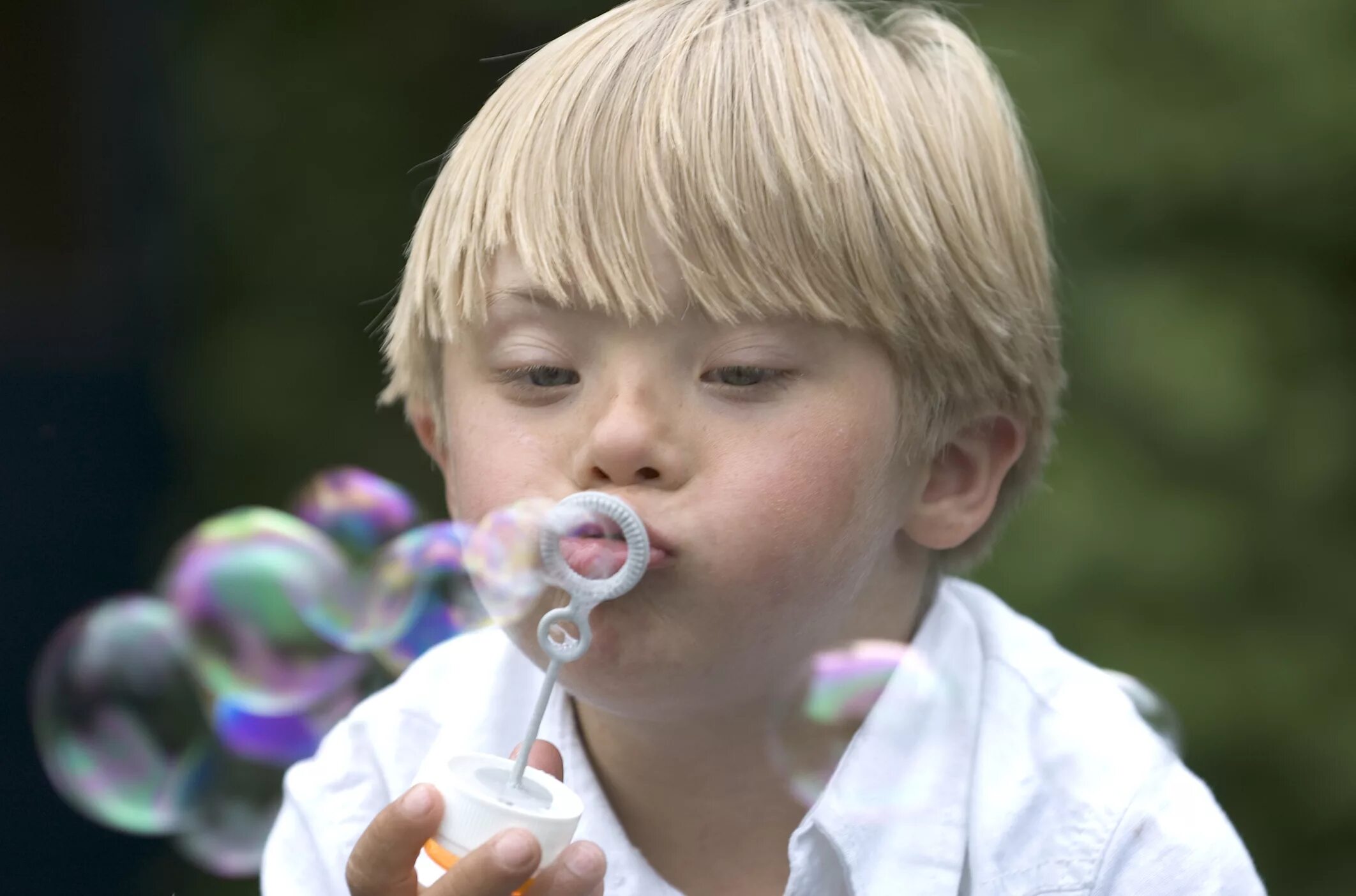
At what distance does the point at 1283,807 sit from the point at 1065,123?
45.4 inches

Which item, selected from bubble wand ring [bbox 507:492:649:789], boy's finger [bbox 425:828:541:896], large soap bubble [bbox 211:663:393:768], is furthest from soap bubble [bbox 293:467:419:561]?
boy's finger [bbox 425:828:541:896]

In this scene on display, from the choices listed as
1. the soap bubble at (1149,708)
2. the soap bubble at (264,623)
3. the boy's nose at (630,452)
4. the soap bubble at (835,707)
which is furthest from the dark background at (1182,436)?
the boy's nose at (630,452)

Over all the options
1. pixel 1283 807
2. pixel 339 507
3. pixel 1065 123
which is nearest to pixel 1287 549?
pixel 1283 807

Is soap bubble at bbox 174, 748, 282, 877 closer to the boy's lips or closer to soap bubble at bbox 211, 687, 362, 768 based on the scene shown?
soap bubble at bbox 211, 687, 362, 768

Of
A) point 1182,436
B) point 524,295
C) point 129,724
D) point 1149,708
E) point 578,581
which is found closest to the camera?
point 578,581

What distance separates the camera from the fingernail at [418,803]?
1118 millimetres

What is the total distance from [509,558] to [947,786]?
1.56ft

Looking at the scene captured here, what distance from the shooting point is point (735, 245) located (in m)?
1.26

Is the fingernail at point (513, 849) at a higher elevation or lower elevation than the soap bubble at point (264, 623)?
higher

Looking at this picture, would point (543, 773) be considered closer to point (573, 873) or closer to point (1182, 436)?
point (573, 873)

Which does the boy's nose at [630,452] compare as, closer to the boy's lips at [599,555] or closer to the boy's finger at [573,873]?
the boy's lips at [599,555]

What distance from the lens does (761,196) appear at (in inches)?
50.7

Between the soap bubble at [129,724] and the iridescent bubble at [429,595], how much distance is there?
204mm

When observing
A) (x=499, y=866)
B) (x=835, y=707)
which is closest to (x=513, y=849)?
(x=499, y=866)
